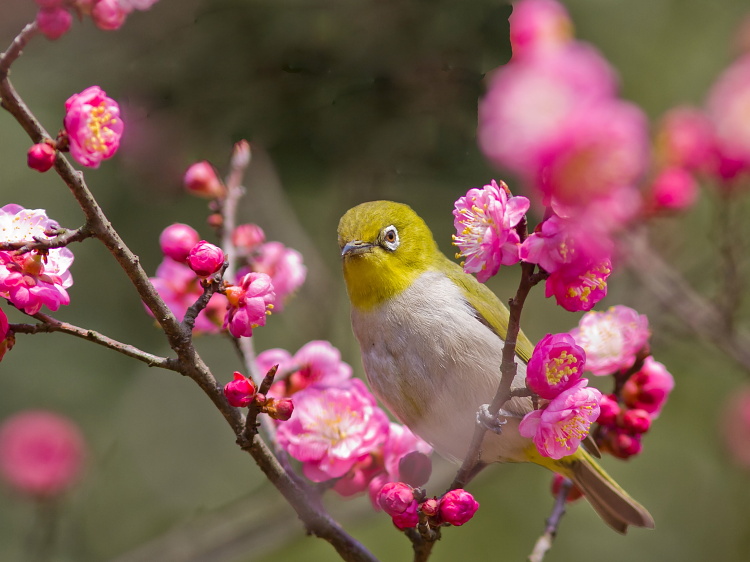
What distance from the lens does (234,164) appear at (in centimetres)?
275

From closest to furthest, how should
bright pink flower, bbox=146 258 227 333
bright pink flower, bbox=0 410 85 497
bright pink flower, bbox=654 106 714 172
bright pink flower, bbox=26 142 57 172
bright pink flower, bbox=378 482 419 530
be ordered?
bright pink flower, bbox=26 142 57 172 < bright pink flower, bbox=378 482 419 530 < bright pink flower, bbox=146 258 227 333 < bright pink flower, bbox=654 106 714 172 < bright pink flower, bbox=0 410 85 497

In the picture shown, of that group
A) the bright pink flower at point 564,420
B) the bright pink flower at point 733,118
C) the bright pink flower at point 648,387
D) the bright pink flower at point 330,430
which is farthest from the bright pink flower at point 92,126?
the bright pink flower at point 733,118

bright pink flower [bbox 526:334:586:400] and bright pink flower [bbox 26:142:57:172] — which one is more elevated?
bright pink flower [bbox 26:142:57:172]

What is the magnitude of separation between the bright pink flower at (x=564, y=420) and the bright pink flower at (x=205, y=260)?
0.80 meters

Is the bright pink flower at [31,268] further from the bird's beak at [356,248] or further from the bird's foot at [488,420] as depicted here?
the bird's beak at [356,248]

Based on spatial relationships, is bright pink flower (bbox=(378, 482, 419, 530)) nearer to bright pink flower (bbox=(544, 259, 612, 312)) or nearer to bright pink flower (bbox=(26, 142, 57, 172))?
bright pink flower (bbox=(544, 259, 612, 312))

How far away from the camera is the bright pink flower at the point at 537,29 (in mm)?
3471

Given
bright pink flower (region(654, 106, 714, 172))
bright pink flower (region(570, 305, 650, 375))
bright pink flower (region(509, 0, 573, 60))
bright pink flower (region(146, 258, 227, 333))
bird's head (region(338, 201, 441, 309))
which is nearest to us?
bright pink flower (region(570, 305, 650, 375))

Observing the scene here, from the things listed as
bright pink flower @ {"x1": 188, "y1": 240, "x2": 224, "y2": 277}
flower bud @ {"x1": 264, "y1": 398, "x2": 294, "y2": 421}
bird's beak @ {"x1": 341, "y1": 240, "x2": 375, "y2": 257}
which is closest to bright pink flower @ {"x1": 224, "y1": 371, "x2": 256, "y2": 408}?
flower bud @ {"x1": 264, "y1": 398, "x2": 294, "y2": 421}

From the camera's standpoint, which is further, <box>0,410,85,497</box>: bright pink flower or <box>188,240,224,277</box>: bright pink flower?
<box>0,410,85,497</box>: bright pink flower

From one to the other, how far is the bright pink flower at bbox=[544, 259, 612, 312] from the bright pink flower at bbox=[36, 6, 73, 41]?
3.58 ft

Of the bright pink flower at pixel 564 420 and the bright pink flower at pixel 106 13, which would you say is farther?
the bright pink flower at pixel 564 420

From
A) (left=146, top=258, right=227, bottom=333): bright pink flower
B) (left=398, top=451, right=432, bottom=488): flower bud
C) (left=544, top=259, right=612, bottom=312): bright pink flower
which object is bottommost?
(left=398, top=451, right=432, bottom=488): flower bud

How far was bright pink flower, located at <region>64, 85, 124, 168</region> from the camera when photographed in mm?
1684
